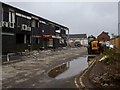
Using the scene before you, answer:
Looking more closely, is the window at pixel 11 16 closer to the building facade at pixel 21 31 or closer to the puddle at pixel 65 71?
the building facade at pixel 21 31

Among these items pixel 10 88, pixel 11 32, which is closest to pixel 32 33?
pixel 11 32

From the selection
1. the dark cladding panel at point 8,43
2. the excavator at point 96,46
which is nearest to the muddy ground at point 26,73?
the excavator at point 96,46

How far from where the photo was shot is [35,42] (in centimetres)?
5616

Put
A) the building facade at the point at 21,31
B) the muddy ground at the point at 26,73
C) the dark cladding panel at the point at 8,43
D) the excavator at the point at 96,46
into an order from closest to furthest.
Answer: the muddy ground at the point at 26,73, the excavator at the point at 96,46, the dark cladding panel at the point at 8,43, the building facade at the point at 21,31

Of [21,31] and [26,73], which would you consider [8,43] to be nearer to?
[21,31]

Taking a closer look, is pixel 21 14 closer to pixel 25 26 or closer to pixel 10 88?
pixel 25 26

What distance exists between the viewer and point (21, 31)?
46875 mm

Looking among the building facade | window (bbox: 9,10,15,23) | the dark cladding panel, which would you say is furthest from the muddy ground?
window (bbox: 9,10,15,23)

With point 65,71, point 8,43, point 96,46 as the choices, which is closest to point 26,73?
point 65,71

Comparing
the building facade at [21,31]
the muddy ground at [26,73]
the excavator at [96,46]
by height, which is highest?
the building facade at [21,31]

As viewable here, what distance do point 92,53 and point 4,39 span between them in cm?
1362

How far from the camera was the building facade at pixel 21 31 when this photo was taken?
1554 inches

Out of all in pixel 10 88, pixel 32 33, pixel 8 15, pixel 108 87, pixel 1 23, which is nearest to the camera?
pixel 108 87

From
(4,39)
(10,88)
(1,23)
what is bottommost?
(10,88)
